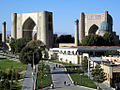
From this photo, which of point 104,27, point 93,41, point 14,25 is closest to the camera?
point 93,41

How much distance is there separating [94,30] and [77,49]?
27664 millimetres

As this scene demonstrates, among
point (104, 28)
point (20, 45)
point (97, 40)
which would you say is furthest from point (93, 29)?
point (20, 45)

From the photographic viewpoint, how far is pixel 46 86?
2508 cm

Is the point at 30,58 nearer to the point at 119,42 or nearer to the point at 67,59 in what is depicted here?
the point at 67,59

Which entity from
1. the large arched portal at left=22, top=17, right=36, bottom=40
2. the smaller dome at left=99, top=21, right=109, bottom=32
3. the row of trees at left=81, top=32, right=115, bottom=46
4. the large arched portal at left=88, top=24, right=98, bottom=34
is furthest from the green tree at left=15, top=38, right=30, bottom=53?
the large arched portal at left=88, top=24, right=98, bottom=34

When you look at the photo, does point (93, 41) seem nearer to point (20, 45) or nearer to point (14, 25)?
point (20, 45)

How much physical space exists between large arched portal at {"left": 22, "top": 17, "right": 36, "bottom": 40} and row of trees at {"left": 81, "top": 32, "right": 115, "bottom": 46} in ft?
74.1

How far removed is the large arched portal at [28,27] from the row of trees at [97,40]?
2260 cm

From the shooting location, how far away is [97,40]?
64.1m

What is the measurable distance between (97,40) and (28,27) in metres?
26.6

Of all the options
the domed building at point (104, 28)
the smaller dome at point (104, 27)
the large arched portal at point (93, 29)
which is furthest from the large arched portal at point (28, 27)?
the smaller dome at point (104, 27)

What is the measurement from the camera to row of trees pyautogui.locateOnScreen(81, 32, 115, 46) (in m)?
63.9

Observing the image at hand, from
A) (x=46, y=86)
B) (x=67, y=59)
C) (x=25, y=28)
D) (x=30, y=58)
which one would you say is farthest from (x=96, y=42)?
(x=46, y=86)

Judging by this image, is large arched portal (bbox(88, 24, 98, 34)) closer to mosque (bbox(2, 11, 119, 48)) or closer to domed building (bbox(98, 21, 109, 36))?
mosque (bbox(2, 11, 119, 48))
